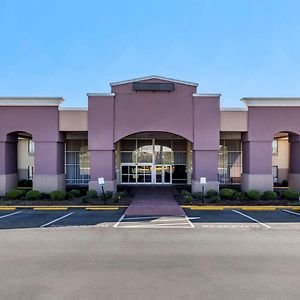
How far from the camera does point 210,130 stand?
20875 millimetres

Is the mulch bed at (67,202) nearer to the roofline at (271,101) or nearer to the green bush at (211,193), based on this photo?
the green bush at (211,193)

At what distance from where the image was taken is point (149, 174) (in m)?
28.5

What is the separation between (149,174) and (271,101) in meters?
12.8

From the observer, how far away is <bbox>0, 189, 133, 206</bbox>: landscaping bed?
1800cm

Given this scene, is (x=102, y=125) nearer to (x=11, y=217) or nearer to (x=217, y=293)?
(x=11, y=217)

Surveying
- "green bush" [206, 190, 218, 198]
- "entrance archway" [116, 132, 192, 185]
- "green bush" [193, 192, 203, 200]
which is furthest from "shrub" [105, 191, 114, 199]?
"entrance archway" [116, 132, 192, 185]

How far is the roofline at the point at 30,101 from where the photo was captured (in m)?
20.9

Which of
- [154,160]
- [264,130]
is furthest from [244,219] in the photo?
[154,160]

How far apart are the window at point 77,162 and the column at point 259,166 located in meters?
15.6

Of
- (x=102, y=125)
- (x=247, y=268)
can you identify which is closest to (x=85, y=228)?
(x=247, y=268)

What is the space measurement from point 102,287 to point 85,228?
5.78 m

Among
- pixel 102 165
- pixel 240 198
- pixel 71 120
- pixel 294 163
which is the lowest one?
pixel 240 198

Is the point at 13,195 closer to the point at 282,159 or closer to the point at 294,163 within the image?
the point at 294,163

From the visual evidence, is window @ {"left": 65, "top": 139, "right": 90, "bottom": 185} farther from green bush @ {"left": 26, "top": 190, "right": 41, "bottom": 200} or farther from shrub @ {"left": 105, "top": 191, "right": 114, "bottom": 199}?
shrub @ {"left": 105, "top": 191, "right": 114, "bottom": 199}
